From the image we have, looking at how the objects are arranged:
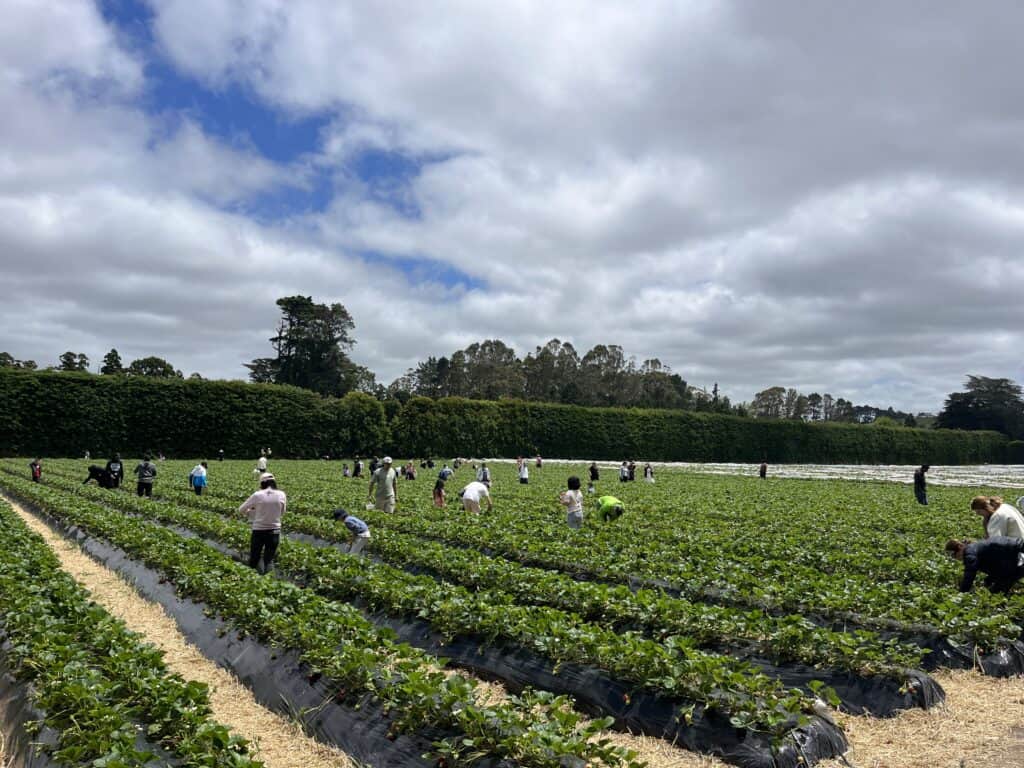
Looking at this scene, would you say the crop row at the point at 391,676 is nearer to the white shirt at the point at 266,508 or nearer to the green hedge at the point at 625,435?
the white shirt at the point at 266,508

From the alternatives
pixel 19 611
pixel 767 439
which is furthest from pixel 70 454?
pixel 767 439

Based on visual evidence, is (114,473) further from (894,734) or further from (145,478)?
(894,734)

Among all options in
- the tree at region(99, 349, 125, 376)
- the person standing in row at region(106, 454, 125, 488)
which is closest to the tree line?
the tree at region(99, 349, 125, 376)

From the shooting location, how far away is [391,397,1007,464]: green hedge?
6069cm

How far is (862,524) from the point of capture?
1827 centimetres

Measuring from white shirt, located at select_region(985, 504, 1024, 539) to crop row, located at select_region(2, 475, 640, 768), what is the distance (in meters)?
7.36

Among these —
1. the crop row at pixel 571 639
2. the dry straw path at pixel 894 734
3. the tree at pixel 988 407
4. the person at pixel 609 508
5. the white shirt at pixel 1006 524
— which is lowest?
the dry straw path at pixel 894 734

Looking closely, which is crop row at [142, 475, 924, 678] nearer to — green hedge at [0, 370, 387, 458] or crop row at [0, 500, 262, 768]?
crop row at [0, 500, 262, 768]

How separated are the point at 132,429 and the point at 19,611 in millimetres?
49176

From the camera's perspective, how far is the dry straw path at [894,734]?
17.8ft

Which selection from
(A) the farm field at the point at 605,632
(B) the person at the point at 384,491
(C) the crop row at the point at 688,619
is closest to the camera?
(A) the farm field at the point at 605,632

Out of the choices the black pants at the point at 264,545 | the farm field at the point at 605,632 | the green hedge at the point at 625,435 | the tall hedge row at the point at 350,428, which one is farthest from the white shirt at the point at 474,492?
the green hedge at the point at 625,435

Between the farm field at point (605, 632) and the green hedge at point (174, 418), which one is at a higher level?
the green hedge at point (174, 418)

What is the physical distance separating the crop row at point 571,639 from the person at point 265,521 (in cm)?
42
